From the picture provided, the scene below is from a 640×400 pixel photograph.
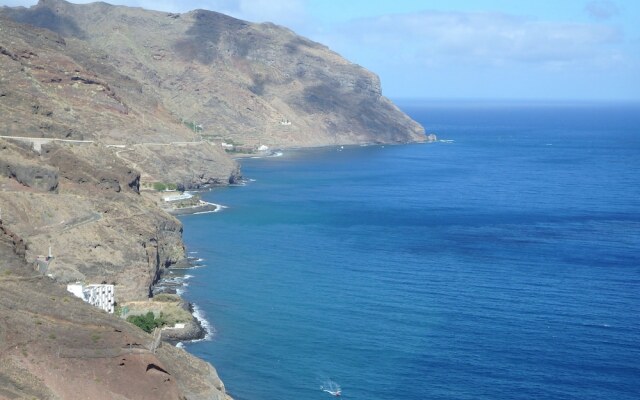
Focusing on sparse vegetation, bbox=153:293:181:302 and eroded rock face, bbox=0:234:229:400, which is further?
sparse vegetation, bbox=153:293:181:302

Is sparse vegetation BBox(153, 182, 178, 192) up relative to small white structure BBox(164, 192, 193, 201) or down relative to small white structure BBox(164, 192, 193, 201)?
up

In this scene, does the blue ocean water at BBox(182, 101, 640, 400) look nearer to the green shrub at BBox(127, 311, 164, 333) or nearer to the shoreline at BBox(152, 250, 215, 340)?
the shoreline at BBox(152, 250, 215, 340)

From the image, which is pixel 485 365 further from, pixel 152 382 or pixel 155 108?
pixel 155 108

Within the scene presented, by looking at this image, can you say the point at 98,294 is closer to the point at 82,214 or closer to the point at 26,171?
the point at 82,214

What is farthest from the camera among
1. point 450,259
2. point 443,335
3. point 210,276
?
point 450,259

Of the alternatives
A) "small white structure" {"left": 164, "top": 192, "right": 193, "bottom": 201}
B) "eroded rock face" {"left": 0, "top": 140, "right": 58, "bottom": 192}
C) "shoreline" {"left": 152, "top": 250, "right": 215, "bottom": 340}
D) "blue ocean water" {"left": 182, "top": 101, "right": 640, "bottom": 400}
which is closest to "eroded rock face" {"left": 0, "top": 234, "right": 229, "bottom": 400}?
"blue ocean water" {"left": 182, "top": 101, "right": 640, "bottom": 400}

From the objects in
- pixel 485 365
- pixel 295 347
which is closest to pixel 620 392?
pixel 485 365

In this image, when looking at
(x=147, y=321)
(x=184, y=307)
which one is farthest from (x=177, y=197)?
(x=147, y=321)
